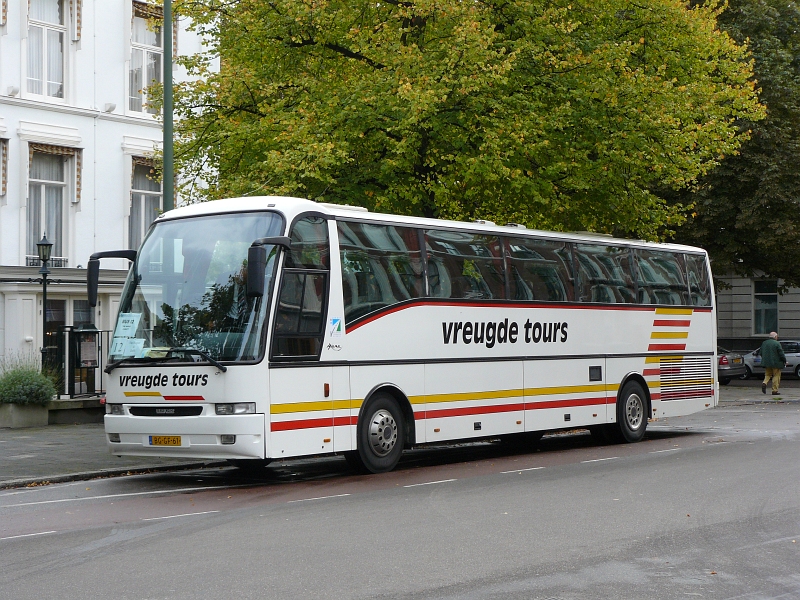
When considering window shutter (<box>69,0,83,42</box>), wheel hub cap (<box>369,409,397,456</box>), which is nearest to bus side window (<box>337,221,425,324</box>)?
wheel hub cap (<box>369,409,397,456</box>)

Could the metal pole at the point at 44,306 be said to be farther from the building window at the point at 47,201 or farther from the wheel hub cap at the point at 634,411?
the wheel hub cap at the point at 634,411

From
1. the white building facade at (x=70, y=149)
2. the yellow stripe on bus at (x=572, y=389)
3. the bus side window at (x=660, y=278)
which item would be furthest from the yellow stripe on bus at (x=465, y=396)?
the white building facade at (x=70, y=149)

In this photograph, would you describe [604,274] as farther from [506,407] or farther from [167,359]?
[167,359]

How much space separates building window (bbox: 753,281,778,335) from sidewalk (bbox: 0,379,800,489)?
119 feet

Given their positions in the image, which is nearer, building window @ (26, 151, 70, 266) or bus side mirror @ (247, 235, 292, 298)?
bus side mirror @ (247, 235, 292, 298)

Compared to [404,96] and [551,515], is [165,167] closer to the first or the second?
[404,96]

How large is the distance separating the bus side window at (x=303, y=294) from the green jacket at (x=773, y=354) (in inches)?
942

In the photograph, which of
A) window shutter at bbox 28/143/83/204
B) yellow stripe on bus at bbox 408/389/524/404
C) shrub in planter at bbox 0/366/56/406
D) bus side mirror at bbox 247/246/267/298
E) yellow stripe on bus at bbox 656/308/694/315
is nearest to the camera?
bus side mirror at bbox 247/246/267/298

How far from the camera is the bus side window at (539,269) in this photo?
A: 1772cm

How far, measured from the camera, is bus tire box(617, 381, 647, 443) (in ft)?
64.9

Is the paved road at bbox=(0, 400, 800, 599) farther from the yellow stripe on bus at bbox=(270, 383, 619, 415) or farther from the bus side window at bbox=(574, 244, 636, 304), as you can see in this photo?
the bus side window at bbox=(574, 244, 636, 304)

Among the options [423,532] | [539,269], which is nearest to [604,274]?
[539,269]

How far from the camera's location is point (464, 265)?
54.9 feet

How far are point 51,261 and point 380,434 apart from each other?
60.5ft
